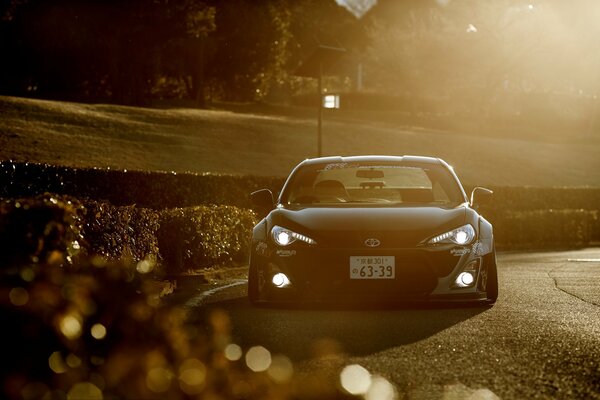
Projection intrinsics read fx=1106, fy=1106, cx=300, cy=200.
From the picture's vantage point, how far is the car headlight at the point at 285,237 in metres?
9.91

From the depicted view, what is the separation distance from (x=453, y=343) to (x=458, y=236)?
78.4 inches

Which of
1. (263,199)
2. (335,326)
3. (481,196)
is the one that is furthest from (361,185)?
(335,326)

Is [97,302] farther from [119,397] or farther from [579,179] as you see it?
[579,179]

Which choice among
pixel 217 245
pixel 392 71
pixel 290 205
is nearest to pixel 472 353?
pixel 290 205

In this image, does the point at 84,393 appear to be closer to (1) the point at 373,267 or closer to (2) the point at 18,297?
(2) the point at 18,297

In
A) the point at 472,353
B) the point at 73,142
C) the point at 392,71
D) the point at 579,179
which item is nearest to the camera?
the point at 472,353

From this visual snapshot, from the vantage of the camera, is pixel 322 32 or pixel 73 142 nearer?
pixel 73 142

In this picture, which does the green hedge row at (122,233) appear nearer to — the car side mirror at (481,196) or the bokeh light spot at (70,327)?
the bokeh light spot at (70,327)

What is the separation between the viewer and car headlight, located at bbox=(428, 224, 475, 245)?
9.87m

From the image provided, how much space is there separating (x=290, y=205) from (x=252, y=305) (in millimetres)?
1168

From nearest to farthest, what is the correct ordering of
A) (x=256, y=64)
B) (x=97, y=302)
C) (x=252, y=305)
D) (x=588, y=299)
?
(x=97, y=302)
(x=252, y=305)
(x=588, y=299)
(x=256, y=64)

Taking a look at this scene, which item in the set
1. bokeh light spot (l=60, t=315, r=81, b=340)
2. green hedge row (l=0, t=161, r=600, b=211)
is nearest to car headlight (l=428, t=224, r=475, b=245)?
bokeh light spot (l=60, t=315, r=81, b=340)

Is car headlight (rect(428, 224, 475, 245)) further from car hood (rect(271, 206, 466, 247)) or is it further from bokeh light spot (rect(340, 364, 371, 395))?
bokeh light spot (rect(340, 364, 371, 395))

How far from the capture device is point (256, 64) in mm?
59844
